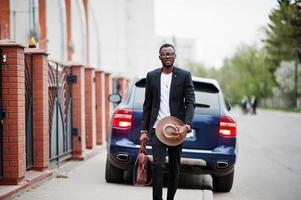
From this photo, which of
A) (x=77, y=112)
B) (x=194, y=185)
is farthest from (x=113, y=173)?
(x=77, y=112)

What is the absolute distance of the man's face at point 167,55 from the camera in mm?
5918

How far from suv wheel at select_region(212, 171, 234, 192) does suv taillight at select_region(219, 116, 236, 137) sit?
704mm

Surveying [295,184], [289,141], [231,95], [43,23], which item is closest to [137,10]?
[231,95]

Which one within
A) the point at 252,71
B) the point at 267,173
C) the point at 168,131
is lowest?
the point at 267,173

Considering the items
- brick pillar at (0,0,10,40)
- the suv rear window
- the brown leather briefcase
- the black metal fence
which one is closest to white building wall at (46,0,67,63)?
brick pillar at (0,0,10,40)

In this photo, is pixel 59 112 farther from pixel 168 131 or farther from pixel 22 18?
pixel 22 18

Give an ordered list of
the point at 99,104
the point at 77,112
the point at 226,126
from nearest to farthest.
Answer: the point at 226,126, the point at 77,112, the point at 99,104

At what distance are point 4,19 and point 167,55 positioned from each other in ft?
55.4

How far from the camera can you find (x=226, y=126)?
26.1ft

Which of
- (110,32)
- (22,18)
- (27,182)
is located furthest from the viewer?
(110,32)

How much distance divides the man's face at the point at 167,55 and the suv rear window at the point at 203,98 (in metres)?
2.16

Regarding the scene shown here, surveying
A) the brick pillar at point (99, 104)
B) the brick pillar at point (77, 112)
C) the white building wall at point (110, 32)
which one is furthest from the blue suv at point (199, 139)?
the white building wall at point (110, 32)

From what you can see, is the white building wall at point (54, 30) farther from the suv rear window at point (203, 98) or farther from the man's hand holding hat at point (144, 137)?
the man's hand holding hat at point (144, 137)

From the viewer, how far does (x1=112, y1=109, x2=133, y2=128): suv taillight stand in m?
8.00
